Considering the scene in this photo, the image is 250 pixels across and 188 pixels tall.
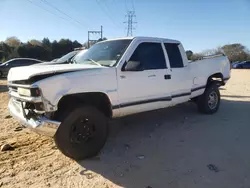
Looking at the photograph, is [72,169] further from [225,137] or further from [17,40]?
[17,40]

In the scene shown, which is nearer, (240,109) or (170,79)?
(170,79)

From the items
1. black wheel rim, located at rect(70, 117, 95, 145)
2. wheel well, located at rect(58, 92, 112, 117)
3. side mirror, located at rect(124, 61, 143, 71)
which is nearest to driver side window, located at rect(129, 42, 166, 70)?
side mirror, located at rect(124, 61, 143, 71)

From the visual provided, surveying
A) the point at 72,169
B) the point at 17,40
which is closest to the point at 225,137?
the point at 72,169

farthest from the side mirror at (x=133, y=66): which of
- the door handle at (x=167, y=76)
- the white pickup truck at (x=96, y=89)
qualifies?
the door handle at (x=167, y=76)

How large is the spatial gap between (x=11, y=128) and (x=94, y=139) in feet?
8.23

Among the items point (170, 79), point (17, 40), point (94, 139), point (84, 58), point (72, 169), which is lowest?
point (72, 169)

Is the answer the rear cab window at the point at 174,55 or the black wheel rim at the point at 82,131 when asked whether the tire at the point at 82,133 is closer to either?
the black wheel rim at the point at 82,131

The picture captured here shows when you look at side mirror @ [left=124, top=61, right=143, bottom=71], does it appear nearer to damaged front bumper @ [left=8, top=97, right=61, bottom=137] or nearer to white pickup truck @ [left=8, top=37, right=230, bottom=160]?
white pickup truck @ [left=8, top=37, right=230, bottom=160]

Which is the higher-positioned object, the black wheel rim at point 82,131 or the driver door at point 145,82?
the driver door at point 145,82

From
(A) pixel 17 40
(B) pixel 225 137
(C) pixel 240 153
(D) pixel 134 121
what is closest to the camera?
(C) pixel 240 153

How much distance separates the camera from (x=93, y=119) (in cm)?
351

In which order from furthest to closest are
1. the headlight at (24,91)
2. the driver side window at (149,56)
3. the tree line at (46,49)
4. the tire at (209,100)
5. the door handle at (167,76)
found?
→ the tree line at (46,49) < the tire at (209,100) < the door handle at (167,76) < the driver side window at (149,56) < the headlight at (24,91)

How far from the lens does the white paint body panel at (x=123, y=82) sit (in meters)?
3.16

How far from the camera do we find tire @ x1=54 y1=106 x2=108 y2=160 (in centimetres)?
325
